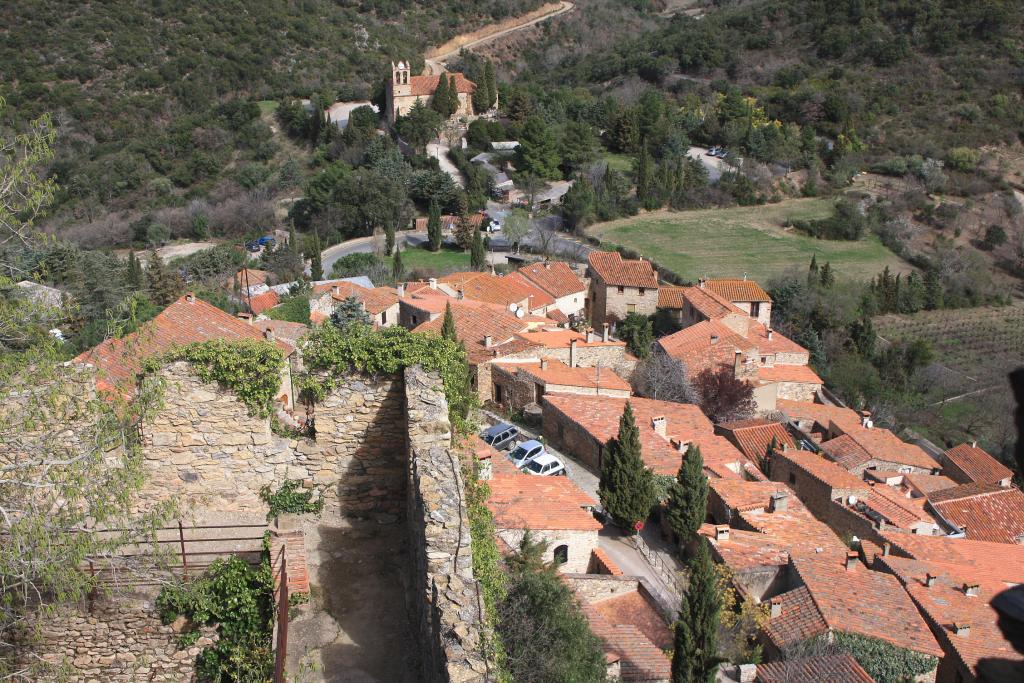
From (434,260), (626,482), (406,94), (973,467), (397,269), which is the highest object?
(406,94)

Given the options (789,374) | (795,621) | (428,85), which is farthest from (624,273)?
(428,85)

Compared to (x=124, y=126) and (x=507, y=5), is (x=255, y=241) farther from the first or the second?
(x=507, y=5)

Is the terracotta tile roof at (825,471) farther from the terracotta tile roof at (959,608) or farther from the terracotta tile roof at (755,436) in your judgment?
the terracotta tile roof at (959,608)

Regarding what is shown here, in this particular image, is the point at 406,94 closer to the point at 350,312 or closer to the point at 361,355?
the point at 350,312

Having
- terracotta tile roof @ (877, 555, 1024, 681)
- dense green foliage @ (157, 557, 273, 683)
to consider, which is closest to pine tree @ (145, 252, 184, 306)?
terracotta tile roof @ (877, 555, 1024, 681)

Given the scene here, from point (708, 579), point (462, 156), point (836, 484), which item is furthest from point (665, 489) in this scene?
point (462, 156)

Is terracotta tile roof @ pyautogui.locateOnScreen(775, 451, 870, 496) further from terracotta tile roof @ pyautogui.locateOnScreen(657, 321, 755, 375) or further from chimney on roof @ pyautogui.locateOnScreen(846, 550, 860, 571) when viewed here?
terracotta tile roof @ pyautogui.locateOnScreen(657, 321, 755, 375)

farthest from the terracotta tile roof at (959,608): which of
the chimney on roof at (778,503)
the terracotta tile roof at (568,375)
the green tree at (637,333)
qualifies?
the green tree at (637,333)
